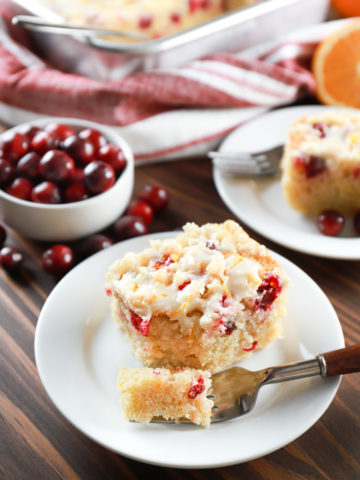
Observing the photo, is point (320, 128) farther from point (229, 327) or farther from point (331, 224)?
point (229, 327)

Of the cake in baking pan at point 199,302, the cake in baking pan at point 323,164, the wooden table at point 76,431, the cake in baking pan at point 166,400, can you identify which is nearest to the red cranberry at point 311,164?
the cake in baking pan at point 323,164

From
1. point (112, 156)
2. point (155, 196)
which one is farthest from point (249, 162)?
point (112, 156)

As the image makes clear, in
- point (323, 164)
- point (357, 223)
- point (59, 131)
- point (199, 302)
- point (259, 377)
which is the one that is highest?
point (59, 131)

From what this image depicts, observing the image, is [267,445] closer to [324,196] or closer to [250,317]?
[250,317]

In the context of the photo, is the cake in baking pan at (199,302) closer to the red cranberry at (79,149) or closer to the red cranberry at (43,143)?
the red cranberry at (79,149)

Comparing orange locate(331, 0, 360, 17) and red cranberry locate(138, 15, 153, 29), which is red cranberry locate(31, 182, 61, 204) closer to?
red cranberry locate(138, 15, 153, 29)
